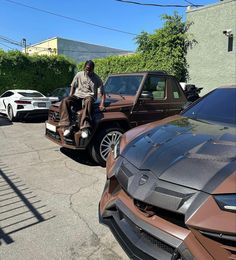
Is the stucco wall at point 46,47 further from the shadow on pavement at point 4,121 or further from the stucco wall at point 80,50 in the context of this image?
the shadow on pavement at point 4,121

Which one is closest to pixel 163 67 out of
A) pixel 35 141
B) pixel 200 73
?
pixel 200 73

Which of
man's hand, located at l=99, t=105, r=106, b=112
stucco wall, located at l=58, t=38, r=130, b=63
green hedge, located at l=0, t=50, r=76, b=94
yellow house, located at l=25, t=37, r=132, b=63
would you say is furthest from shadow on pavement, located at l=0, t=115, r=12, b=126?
stucco wall, located at l=58, t=38, r=130, b=63

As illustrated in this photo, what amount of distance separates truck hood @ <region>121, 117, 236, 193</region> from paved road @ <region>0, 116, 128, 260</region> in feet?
3.61

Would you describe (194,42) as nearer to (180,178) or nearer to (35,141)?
(35,141)

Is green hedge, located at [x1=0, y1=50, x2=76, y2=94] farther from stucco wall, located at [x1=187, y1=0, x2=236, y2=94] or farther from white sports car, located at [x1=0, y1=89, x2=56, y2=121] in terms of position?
stucco wall, located at [x1=187, y1=0, x2=236, y2=94]

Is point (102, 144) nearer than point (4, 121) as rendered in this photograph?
Yes

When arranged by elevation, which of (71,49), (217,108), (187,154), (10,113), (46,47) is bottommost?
(10,113)

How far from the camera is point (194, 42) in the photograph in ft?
60.6

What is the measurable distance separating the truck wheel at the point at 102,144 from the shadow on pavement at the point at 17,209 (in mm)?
1461

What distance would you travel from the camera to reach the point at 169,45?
1864 centimetres

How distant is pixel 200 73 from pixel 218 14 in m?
3.15

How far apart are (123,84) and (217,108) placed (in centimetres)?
359

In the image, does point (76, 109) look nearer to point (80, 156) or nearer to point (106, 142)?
point (106, 142)

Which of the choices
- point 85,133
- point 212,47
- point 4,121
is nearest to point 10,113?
point 4,121
